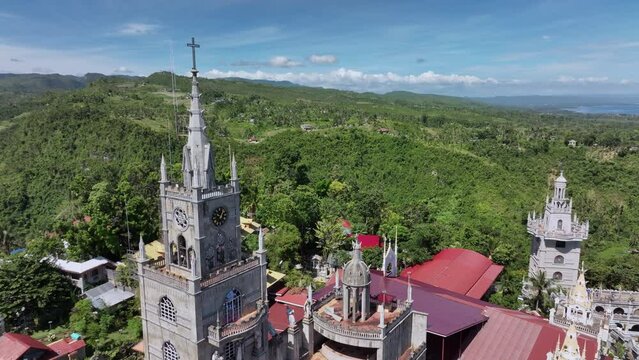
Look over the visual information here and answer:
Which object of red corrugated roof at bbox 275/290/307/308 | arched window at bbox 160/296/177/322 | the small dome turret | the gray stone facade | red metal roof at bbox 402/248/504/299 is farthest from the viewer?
the gray stone facade

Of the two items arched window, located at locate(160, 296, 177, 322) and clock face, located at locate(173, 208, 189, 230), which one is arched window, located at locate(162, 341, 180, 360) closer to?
arched window, located at locate(160, 296, 177, 322)

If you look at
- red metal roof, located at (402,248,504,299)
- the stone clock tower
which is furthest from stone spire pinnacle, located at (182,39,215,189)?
red metal roof, located at (402,248,504,299)

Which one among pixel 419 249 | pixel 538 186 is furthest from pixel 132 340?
pixel 538 186

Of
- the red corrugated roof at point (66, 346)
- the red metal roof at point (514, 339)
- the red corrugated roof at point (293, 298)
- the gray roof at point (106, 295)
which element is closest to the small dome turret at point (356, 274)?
the red metal roof at point (514, 339)

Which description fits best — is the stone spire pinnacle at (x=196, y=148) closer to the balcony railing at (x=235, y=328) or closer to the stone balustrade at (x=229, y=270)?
the stone balustrade at (x=229, y=270)

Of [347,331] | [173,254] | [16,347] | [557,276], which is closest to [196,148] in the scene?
[173,254]

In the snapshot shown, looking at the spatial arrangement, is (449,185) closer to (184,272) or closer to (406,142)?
(406,142)

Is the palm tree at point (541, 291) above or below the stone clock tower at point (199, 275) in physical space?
below
